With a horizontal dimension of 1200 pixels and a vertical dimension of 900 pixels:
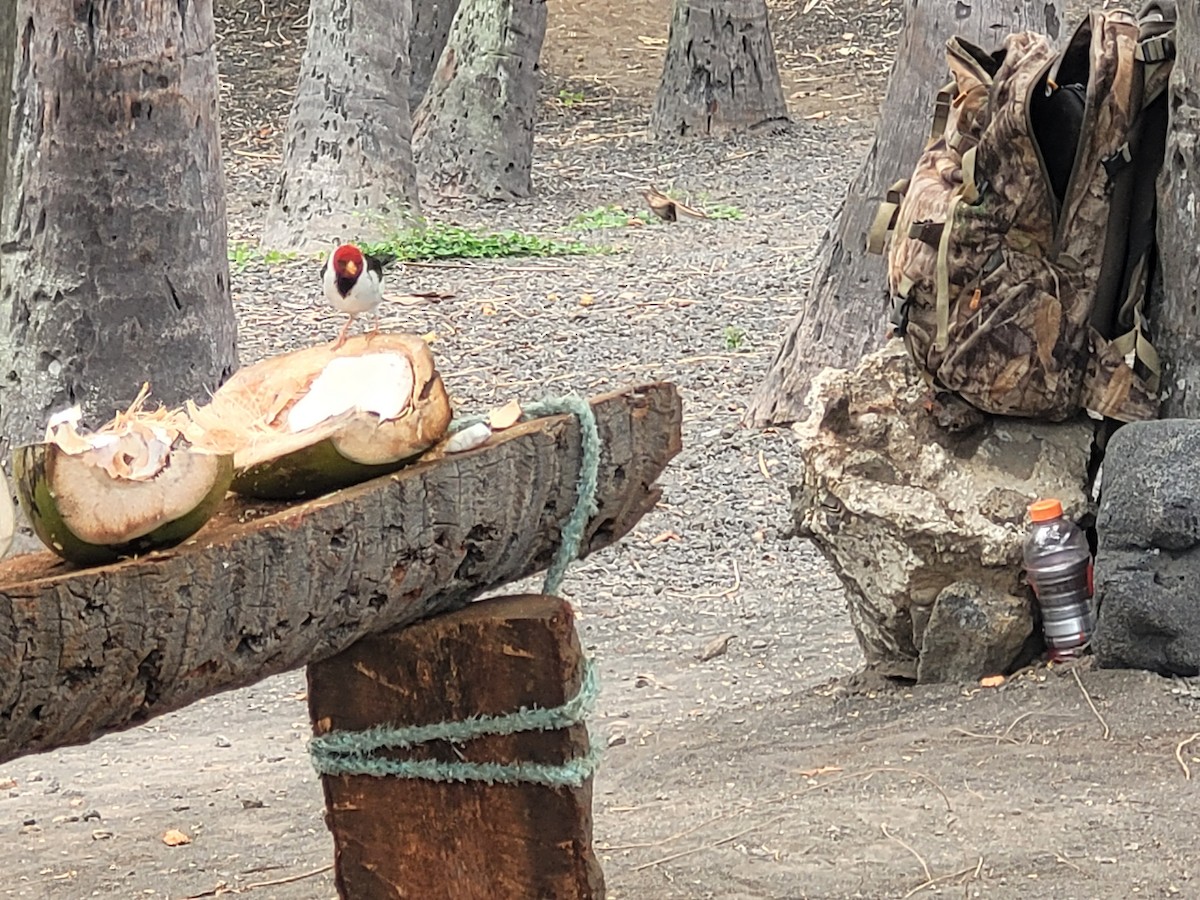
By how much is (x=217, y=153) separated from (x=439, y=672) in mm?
3453

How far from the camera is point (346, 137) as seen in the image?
11266 mm

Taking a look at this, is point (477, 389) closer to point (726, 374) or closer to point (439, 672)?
point (726, 374)

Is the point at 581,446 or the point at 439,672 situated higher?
the point at 581,446

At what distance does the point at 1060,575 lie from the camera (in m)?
4.46

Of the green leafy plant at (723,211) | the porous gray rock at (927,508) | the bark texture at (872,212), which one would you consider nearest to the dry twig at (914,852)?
the porous gray rock at (927,508)

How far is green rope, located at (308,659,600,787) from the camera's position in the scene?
279 centimetres

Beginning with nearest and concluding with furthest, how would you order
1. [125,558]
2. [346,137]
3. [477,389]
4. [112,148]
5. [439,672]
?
[125,558] < [439,672] < [112,148] < [477,389] < [346,137]

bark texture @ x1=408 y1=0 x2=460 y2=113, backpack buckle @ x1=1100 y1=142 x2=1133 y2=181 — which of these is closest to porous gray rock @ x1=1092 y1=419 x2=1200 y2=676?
backpack buckle @ x1=1100 y1=142 x2=1133 y2=181

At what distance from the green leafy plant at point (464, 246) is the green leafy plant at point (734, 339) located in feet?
7.51

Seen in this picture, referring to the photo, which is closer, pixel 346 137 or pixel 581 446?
pixel 581 446

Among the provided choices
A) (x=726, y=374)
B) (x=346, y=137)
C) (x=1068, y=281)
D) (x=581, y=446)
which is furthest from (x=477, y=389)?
(x=581, y=446)

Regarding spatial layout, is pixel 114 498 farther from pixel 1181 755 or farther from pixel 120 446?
pixel 1181 755

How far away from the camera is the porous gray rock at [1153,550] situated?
164 inches

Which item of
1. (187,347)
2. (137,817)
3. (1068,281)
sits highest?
(1068,281)
